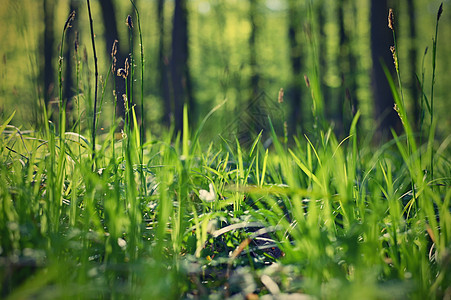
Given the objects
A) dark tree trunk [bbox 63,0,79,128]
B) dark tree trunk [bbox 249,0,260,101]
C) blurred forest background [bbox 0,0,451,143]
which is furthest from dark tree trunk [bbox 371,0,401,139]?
dark tree trunk [bbox 249,0,260,101]

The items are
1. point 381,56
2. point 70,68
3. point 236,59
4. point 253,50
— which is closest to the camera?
point 381,56

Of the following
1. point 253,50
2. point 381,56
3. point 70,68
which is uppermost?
point 253,50

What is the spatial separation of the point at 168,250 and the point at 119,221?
0.25 m

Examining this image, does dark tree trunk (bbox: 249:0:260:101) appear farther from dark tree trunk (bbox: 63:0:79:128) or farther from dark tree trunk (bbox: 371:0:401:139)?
dark tree trunk (bbox: 371:0:401:139)

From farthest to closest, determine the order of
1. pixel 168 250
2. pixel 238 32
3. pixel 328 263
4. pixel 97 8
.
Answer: pixel 238 32
pixel 97 8
pixel 168 250
pixel 328 263

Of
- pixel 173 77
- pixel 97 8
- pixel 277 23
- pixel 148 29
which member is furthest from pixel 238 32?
pixel 97 8

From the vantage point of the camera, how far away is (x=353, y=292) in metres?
0.70

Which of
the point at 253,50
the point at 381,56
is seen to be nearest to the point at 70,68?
the point at 253,50

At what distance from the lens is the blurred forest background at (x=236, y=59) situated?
1916 mm

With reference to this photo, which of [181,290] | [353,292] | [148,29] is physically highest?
[148,29]

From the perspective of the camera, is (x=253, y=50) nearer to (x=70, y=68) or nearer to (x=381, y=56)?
(x=70, y=68)

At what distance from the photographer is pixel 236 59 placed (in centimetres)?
1888

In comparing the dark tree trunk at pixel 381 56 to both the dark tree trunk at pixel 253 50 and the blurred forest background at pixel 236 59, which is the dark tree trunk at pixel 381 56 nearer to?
the blurred forest background at pixel 236 59

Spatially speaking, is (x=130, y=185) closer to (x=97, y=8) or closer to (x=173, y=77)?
(x=97, y=8)
